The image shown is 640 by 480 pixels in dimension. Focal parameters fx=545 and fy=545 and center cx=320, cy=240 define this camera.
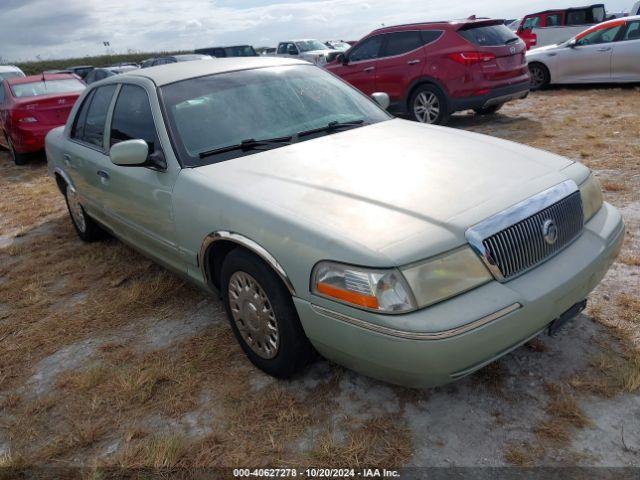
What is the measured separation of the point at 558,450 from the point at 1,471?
2.48 meters

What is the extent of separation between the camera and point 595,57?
37.0 ft

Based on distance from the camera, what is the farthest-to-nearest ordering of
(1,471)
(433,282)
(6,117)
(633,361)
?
(6,117), (633,361), (1,471), (433,282)

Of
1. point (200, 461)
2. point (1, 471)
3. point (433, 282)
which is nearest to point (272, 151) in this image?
point (433, 282)

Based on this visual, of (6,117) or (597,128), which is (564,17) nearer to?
(597,128)

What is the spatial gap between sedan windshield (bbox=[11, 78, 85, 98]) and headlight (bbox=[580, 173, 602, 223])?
9.22 metres

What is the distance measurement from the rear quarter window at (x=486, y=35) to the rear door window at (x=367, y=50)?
1.59 metres

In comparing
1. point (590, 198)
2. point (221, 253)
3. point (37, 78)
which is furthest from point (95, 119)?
point (37, 78)

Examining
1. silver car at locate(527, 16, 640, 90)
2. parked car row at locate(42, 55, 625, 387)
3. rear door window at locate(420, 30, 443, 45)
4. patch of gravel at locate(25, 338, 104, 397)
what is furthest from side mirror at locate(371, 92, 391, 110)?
silver car at locate(527, 16, 640, 90)

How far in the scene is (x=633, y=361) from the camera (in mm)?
2742

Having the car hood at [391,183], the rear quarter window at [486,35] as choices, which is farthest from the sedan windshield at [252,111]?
the rear quarter window at [486,35]

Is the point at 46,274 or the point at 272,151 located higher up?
the point at 272,151

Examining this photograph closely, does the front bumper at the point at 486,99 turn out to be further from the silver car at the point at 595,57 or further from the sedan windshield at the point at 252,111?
the sedan windshield at the point at 252,111

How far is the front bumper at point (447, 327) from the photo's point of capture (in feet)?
6.95

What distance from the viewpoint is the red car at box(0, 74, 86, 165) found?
30.1ft
